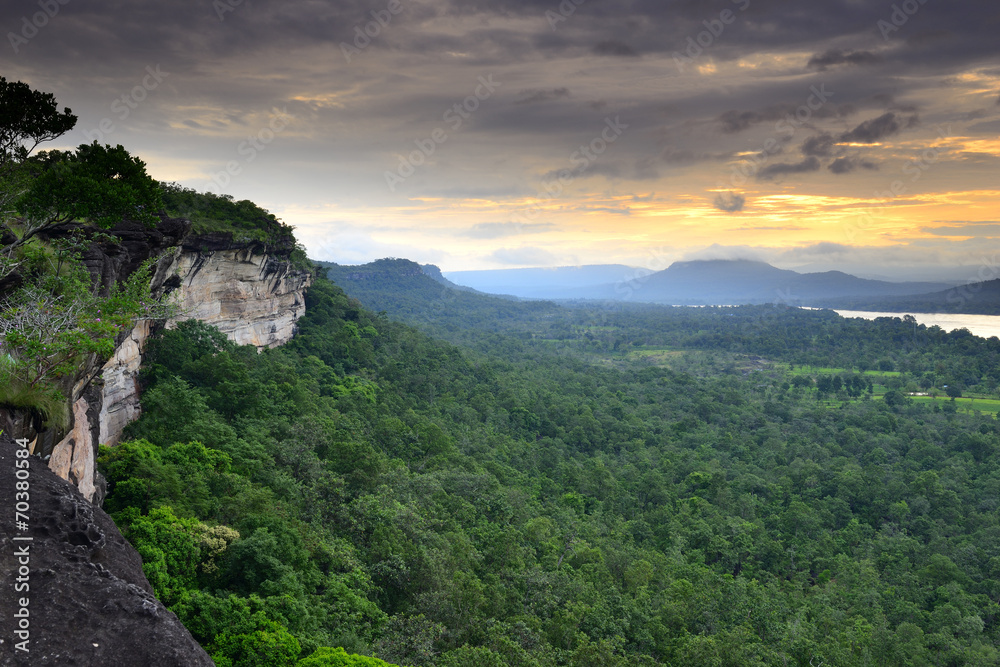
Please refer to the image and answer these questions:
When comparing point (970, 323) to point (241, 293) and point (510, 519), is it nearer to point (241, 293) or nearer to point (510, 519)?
point (510, 519)

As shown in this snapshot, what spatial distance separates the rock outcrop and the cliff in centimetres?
207

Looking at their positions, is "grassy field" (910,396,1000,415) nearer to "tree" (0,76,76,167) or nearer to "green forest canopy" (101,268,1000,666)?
"green forest canopy" (101,268,1000,666)

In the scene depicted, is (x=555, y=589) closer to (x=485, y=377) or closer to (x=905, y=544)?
(x=905, y=544)

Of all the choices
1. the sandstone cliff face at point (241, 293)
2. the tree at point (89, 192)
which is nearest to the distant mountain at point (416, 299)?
the sandstone cliff face at point (241, 293)

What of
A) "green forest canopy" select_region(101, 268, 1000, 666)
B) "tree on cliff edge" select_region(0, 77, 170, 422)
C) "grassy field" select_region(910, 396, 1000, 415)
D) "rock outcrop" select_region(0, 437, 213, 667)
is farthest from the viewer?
"grassy field" select_region(910, 396, 1000, 415)

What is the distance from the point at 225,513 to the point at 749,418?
61746mm

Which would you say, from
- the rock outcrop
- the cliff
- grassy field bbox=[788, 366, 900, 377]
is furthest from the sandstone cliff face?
grassy field bbox=[788, 366, 900, 377]

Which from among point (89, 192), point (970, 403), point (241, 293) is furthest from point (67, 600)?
point (970, 403)

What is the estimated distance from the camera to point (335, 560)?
16500mm

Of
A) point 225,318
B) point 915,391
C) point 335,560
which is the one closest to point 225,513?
point 335,560

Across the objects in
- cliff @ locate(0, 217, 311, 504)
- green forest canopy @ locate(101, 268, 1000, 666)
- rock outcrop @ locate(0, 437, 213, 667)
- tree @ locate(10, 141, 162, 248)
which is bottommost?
green forest canopy @ locate(101, 268, 1000, 666)

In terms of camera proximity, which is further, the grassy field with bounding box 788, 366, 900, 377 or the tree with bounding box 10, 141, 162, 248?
the grassy field with bounding box 788, 366, 900, 377

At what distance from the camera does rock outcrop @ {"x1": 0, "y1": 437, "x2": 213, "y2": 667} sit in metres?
6.70

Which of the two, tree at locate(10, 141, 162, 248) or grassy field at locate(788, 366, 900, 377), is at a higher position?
tree at locate(10, 141, 162, 248)
